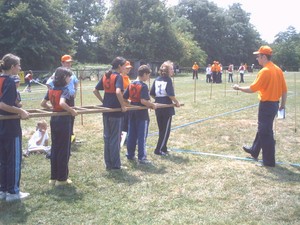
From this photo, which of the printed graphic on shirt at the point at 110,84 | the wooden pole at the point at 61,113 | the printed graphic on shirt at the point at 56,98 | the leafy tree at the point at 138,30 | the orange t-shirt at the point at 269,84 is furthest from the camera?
the leafy tree at the point at 138,30

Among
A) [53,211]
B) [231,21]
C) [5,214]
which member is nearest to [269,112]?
[53,211]

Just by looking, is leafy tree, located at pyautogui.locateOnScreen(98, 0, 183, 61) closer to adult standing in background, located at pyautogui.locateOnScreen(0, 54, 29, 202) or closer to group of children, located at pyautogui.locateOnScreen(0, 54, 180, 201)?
group of children, located at pyautogui.locateOnScreen(0, 54, 180, 201)

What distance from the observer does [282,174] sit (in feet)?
20.4

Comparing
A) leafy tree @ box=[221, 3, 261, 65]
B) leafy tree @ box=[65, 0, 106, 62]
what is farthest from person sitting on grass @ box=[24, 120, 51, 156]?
leafy tree @ box=[221, 3, 261, 65]

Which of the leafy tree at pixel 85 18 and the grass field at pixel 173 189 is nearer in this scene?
the grass field at pixel 173 189

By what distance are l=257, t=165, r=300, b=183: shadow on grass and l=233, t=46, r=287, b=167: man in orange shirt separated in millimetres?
165

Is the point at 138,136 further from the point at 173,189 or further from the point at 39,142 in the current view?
the point at 39,142

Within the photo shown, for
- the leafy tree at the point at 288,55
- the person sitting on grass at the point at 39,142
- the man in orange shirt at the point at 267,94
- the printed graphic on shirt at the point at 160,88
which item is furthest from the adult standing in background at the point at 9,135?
the leafy tree at the point at 288,55

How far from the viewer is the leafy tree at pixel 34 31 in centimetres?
3784

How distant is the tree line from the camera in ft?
127

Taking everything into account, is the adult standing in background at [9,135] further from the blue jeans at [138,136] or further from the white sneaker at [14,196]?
the blue jeans at [138,136]

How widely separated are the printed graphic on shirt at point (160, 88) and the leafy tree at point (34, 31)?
109 ft

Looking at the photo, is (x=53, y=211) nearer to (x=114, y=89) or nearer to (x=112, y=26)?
(x=114, y=89)

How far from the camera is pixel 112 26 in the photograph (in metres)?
52.0
